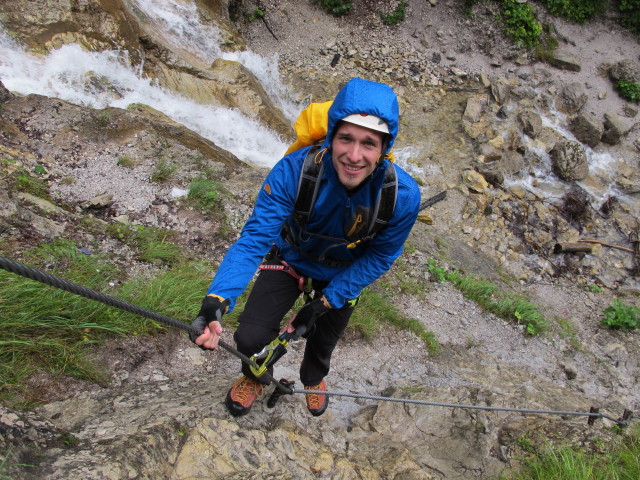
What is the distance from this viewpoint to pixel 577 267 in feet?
28.2

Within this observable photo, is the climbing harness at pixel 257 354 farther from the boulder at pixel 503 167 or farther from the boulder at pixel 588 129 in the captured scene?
the boulder at pixel 588 129

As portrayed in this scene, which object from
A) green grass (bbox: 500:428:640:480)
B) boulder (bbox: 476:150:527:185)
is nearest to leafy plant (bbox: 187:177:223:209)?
green grass (bbox: 500:428:640:480)

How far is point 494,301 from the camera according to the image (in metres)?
6.00

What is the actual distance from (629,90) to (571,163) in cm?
386

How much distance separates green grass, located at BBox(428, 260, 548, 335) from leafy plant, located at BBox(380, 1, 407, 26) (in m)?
9.81

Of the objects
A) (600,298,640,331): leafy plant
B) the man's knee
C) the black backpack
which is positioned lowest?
(600,298,640,331): leafy plant

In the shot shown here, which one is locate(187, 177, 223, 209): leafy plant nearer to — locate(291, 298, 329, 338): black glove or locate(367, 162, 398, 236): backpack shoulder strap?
locate(291, 298, 329, 338): black glove

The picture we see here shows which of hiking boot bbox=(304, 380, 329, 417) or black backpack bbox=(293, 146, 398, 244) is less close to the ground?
black backpack bbox=(293, 146, 398, 244)

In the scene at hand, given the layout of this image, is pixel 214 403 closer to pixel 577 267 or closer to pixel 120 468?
pixel 120 468

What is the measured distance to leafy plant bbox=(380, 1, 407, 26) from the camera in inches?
512

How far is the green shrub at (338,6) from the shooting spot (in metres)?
13.0

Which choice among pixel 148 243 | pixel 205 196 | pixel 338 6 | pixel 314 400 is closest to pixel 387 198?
pixel 314 400

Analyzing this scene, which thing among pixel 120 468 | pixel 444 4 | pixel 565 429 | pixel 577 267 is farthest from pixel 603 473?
pixel 444 4

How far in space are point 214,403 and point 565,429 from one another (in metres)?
2.76
